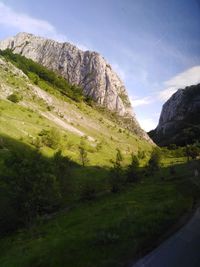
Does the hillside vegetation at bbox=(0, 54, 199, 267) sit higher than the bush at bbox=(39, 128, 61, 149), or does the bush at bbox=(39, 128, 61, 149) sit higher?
the bush at bbox=(39, 128, 61, 149)

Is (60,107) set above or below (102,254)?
above

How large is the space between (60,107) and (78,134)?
34.5 metres

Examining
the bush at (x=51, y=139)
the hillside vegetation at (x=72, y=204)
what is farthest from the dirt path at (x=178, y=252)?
the bush at (x=51, y=139)

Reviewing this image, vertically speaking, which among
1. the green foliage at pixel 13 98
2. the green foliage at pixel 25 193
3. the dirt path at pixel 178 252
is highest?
the green foliage at pixel 13 98

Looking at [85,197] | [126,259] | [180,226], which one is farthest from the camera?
[85,197]

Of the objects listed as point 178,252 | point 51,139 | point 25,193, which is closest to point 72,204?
point 25,193

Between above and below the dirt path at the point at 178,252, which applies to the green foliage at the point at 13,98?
above

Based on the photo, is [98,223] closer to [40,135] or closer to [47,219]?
[47,219]

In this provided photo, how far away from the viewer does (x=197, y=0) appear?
13.1 m

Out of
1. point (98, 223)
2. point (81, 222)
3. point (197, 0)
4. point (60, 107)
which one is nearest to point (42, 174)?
point (81, 222)

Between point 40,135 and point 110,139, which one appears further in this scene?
point 110,139

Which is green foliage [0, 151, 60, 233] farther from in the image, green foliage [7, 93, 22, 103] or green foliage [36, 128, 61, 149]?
green foliage [7, 93, 22, 103]

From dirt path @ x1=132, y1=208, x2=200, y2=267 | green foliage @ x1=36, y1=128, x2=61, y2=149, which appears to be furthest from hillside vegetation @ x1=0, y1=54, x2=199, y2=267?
dirt path @ x1=132, y1=208, x2=200, y2=267

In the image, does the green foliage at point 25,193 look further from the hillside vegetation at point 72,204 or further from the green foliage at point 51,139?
the green foliage at point 51,139
